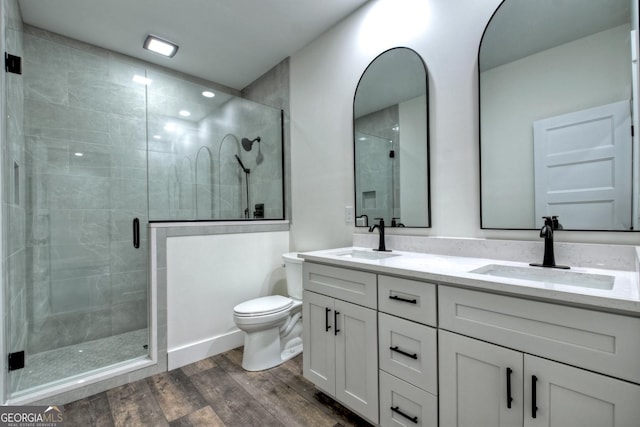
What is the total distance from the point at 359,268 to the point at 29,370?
225 cm

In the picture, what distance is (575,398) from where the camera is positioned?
0.86 meters

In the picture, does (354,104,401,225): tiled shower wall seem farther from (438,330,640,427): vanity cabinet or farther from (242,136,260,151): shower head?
(242,136,260,151): shower head

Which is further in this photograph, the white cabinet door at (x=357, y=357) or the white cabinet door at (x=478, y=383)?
the white cabinet door at (x=357, y=357)

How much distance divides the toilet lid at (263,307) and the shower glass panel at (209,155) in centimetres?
83

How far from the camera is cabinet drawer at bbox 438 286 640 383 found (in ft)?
2.59

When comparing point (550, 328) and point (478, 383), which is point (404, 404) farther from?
point (550, 328)

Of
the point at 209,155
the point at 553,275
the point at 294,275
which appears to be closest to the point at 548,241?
the point at 553,275

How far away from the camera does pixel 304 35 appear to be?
2559 millimetres

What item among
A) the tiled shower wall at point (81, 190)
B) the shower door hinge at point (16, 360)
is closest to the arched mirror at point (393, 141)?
the tiled shower wall at point (81, 190)

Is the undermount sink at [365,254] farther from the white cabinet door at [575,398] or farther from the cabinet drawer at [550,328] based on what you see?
the white cabinet door at [575,398]

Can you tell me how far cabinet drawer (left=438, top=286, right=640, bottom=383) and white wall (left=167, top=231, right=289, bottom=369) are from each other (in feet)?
5.83

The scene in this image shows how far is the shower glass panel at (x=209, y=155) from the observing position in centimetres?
263

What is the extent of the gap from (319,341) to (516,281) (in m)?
1.07


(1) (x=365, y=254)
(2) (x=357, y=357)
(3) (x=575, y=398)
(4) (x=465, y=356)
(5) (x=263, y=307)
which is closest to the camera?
(3) (x=575, y=398)
